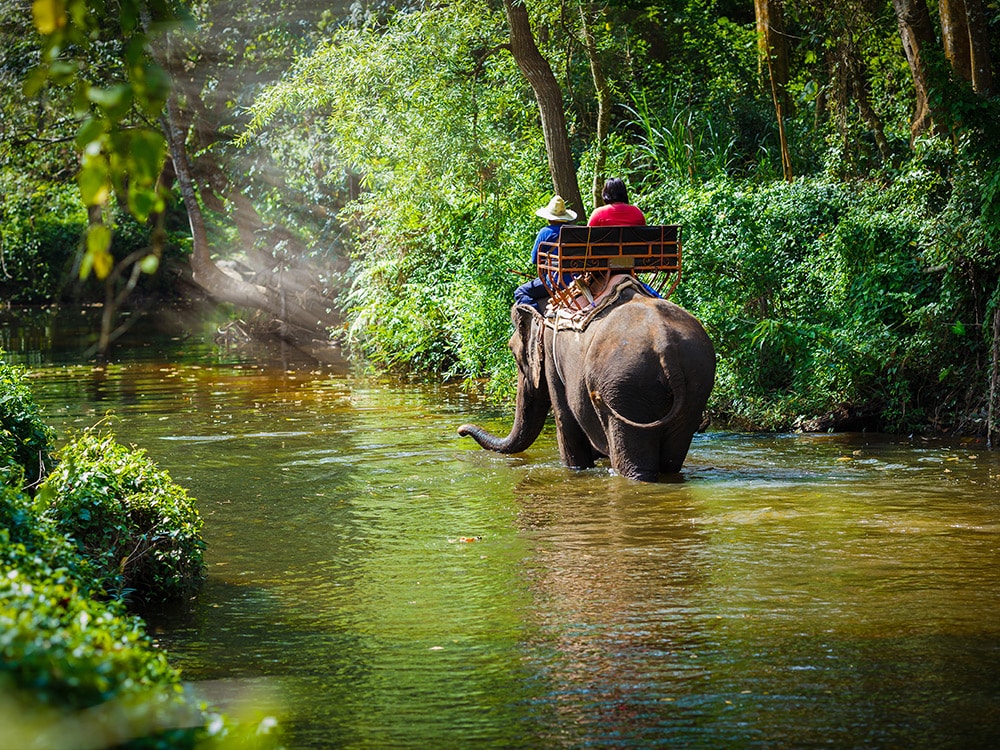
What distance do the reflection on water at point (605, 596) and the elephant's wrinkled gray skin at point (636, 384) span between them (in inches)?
15.4

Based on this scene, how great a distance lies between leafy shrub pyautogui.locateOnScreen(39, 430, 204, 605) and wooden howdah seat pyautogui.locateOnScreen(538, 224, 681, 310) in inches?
172

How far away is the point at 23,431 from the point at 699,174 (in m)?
10.5

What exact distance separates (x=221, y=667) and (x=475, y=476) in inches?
221

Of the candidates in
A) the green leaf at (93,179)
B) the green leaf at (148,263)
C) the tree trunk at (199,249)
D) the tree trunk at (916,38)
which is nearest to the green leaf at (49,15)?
the green leaf at (93,179)

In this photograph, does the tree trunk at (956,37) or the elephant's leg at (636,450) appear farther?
the tree trunk at (956,37)

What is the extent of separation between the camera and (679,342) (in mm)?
10195

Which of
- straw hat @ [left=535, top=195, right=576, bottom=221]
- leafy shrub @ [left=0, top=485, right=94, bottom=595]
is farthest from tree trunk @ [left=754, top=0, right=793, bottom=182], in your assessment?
leafy shrub @ [left=0, top=485, right=94, bottom=595]

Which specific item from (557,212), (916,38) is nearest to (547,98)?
(557,212)

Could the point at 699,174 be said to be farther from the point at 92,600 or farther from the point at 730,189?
the point at 92,600

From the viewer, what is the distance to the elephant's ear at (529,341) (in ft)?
40.6

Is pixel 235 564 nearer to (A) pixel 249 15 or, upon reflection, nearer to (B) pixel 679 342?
(B) pixel 679 342

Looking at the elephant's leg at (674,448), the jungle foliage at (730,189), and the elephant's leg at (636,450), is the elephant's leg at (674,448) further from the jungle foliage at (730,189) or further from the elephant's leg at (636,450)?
the jungle foliage at (730,189)

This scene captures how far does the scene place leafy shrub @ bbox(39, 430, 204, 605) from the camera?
7188 mm

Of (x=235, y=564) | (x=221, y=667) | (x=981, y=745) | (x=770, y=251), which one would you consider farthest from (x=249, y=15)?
(x=981, y=745)
